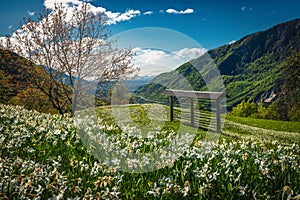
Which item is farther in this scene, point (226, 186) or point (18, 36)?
point (18, 36)

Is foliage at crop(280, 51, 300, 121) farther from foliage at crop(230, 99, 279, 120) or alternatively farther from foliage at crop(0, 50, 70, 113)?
foliage at crop(0, 50, 70, 113)

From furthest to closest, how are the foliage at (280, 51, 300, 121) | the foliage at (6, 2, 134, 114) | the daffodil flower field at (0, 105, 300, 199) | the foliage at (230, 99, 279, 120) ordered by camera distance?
1. the foliage at (230, 99, 279, 120)
2. the foliage at (280, 51, 300, 121)
3. the foliage at (6, 2, 134, 114)
4. the daffodil flower field at (0, 105, 300, 199)

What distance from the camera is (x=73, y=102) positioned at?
17.3m

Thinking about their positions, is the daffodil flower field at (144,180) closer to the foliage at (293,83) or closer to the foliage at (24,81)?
the foliage at (24,81)

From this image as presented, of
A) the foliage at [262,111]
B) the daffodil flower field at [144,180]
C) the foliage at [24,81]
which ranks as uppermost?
the foliage at [24,81]

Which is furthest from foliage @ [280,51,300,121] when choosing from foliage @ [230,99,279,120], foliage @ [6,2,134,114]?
foliage @ [6,2,134,114]

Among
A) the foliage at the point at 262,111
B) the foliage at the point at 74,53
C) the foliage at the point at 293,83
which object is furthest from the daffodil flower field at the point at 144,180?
the foliage at the point at 262,111

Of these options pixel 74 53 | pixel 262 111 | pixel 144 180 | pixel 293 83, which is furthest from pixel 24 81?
pixel 262 111

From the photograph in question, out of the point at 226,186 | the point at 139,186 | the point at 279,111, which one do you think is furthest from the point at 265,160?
the point at 279,111

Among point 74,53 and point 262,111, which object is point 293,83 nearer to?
point 262,111

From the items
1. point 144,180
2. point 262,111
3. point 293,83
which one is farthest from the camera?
point 262,111

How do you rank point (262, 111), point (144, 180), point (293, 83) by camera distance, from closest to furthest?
point (144, 180)
point (293, 83)
point (262, 111)

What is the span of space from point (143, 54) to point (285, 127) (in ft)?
44.7

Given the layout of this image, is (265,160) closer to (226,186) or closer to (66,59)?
(226,186)
